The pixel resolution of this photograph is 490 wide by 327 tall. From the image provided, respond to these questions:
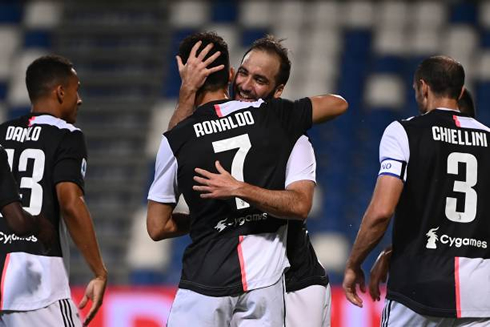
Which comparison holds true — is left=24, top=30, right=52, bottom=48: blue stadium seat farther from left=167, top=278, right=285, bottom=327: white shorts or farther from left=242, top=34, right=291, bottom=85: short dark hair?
left=167, top=278, right=285, bottom=327: white shorts

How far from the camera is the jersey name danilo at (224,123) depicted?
3.09 m

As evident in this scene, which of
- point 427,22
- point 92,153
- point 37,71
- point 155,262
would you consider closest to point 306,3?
point 427,22

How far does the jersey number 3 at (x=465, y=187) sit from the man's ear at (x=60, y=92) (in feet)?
5.13

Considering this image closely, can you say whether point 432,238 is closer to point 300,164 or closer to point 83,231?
point 300,164

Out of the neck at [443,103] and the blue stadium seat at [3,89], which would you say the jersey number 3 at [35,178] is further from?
the blue stadium seat at [3,89]

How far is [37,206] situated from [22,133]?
31 cm

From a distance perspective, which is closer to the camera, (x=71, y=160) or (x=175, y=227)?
(x=175, y=227)

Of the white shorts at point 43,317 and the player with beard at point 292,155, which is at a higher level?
Answer: the player with beard at point 292,155

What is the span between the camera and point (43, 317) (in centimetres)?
344

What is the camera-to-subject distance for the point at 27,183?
3.51 m

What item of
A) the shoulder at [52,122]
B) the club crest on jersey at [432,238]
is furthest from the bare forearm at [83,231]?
the club crest on jersey at [432,238]

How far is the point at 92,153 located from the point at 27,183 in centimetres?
610

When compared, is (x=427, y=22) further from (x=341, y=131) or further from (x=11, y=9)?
(x=11, y=9)

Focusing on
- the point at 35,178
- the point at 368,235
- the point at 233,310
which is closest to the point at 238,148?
the point at 233,310
